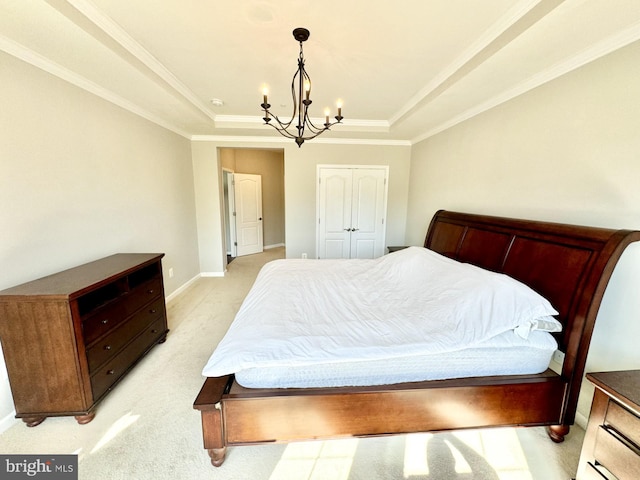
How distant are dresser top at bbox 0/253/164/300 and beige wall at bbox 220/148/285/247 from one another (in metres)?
4.16

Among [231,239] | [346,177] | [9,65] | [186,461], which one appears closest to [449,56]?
[346,177]

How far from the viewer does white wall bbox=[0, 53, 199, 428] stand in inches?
66.2

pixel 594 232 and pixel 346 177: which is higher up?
pixel 346 177

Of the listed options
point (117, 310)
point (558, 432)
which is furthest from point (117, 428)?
point (558, 432)

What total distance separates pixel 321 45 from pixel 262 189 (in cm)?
514

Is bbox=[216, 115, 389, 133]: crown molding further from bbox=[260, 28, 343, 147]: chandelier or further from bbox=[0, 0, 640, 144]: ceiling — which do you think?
bbox=[260, 28, 343, 147]: chandelier

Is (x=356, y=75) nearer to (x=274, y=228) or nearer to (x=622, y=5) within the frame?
(x=622, y=5)

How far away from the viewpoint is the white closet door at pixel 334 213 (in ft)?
14.6

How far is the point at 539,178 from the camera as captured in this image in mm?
2045

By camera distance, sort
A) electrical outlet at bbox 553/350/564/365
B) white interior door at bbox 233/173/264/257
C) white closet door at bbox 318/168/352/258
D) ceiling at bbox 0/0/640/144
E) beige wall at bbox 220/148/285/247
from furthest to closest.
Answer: beige wall at bbox 220/148/285/247
white interior door at bbox 233/173/264/257
white closet door at bbox 318/168/352/258
electrical outlet at bbox 553/350/564/365
ceiling at bbox 0/0/640/144

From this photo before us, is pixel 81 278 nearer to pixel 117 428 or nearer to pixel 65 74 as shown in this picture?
pixel 117 428

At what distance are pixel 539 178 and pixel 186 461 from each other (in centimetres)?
316

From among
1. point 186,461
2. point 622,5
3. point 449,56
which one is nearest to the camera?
point 622,5

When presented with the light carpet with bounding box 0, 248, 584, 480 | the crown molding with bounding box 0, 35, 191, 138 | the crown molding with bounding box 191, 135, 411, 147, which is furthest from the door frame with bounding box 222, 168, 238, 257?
the light carpet with bounding box 0, 248, 584, 480
